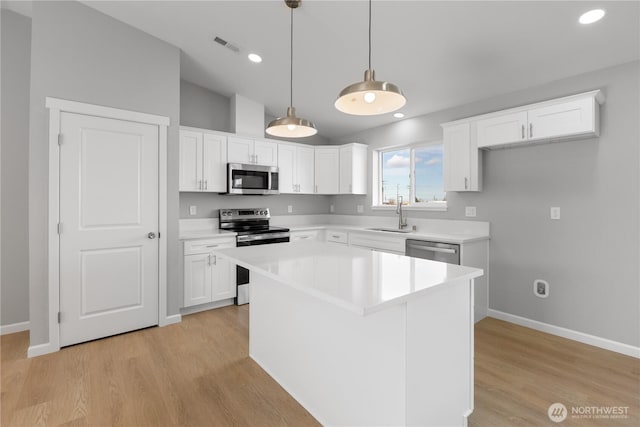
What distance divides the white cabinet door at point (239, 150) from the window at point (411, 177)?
202 cm

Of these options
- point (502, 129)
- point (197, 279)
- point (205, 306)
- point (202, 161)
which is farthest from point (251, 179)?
point (502, 129)

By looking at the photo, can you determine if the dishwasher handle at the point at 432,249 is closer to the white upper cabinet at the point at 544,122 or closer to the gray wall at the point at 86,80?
the white upper cabinet at the point at 544,122

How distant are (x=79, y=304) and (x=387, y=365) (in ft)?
9.57

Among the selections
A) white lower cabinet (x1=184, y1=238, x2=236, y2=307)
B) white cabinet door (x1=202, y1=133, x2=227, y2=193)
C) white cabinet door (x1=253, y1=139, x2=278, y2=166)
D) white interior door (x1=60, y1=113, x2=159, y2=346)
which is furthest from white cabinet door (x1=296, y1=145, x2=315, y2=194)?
white interior door (x1=60, y1=113, x2=159, y2=346)

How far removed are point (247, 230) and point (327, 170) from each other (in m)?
1.73

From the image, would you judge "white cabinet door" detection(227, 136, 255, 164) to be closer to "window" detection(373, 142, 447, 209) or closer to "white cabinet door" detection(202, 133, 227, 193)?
"white cabinet door" detection(202, 133, 227, 193)

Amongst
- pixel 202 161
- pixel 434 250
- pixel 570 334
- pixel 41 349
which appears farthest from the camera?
pixel 202 161

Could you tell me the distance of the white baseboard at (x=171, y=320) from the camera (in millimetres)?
3244

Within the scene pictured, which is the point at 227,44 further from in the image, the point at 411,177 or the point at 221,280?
the point at 411,177

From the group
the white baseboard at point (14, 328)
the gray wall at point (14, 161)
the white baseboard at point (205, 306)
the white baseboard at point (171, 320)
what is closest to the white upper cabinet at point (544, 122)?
the white baseboard at point (205, 306)

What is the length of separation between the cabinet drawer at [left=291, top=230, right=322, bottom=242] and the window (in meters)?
1.08

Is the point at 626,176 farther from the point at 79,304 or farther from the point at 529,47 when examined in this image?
the point at 79,304
